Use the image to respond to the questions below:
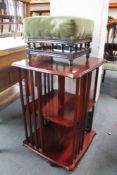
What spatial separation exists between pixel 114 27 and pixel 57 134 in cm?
149

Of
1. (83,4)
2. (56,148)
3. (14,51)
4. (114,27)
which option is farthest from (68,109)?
(114,27)

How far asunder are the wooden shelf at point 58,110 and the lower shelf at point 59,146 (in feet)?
1.02

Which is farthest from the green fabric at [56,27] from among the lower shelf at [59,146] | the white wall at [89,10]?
the lower shelf at [59,146]

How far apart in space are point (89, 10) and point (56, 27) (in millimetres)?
599

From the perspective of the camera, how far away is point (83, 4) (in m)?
1.35

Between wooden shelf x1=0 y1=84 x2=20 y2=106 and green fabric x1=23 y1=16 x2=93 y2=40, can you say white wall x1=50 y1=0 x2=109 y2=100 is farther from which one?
wooden shelf x1=0 y1=84 x2=20 y2=106

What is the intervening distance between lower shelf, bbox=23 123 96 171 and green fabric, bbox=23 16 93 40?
817mm

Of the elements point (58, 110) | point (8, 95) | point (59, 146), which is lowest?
point (59, 146)

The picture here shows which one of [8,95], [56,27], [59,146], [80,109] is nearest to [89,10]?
[56,27]

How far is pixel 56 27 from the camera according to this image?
907mm

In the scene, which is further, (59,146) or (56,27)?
(59,146)

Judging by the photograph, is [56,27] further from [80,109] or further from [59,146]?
[59,146]

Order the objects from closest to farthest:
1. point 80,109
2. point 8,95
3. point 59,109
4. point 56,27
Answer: point 56,27 → point 80,109 → point 59,109 → point 8,95

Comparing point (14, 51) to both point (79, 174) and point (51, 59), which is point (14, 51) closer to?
point (51, 59)
